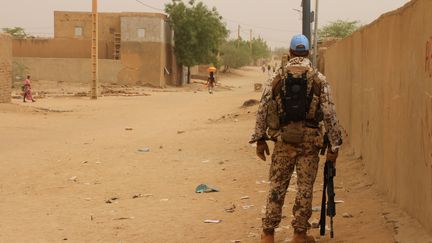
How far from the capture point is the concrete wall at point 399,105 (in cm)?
441

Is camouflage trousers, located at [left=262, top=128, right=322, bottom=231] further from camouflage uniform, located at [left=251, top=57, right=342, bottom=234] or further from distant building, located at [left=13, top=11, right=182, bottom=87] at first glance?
distant building, located at [left=13, top=11, right=182, bottom=87]

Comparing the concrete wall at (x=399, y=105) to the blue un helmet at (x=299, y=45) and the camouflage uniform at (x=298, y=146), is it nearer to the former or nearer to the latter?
the camouflage uniform at (x=298, y=146)

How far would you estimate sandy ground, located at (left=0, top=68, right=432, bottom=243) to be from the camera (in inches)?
218

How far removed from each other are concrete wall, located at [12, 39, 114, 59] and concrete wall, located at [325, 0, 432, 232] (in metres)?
43.3

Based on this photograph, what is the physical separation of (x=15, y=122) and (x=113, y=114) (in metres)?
4.48

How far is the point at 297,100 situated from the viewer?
14.8 ft

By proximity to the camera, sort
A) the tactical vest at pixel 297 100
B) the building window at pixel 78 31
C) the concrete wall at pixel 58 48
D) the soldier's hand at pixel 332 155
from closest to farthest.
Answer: the tactical vest at pixel 297 100, the soldier's hand at pixel 332 155, the building window at pixel 78 31, the concrete wall at pixel 58 48

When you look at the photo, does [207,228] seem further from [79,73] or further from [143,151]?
[79,73]

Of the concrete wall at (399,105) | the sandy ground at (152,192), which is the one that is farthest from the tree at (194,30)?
the concrete wall at (399,105)

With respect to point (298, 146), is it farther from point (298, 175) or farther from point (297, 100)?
point (297, 100)

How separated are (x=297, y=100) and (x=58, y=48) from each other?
4773 centimetres

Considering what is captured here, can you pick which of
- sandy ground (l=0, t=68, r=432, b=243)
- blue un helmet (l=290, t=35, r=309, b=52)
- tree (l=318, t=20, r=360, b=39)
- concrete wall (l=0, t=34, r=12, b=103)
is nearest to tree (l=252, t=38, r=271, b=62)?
tree (l=318, t=20, r=360, b=39)

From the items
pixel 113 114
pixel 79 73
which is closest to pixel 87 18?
pixel 79 73

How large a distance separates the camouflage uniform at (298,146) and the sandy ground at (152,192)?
1.60ft
